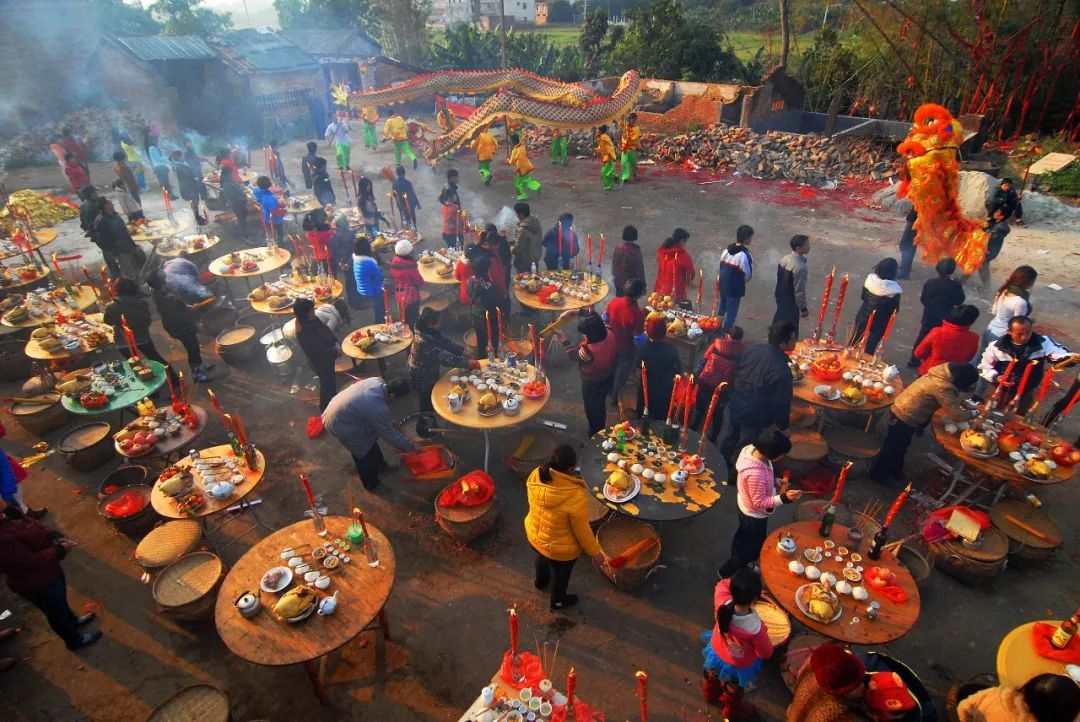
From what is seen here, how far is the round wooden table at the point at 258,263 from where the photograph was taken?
11.4m

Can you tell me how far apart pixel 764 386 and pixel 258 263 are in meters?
10.7

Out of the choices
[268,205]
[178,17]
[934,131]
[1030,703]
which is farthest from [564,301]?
[178,17]

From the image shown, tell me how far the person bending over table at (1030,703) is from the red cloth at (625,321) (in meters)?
5.27

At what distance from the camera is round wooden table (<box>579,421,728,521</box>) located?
5.74 m

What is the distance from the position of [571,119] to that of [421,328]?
12.3 m

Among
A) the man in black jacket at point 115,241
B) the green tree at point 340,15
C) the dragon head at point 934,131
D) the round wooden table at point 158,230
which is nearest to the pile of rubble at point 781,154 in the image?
the dragon head at point 934,131

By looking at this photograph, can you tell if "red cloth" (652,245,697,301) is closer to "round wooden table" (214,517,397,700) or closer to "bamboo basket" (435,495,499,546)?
"bamboo basket" (435,495,499,546)

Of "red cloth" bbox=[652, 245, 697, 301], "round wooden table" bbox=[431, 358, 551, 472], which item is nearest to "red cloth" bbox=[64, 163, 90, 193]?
"round wooden table" bbox=[431, 358, 551, 472]

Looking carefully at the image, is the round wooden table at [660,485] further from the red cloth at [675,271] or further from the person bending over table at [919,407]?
the red cloth at [675,271]

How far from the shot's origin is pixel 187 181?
1623 centimetres

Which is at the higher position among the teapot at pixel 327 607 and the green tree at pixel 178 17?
the green tree at pixel 178 17

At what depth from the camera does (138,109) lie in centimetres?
2583

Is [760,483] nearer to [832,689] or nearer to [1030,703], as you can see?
[832,689]

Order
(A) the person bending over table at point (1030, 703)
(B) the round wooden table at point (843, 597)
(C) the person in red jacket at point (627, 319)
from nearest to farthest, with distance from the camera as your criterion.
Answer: (A) the person bending over table at point (1030, 703)
(B) the round wooden table at point (843, 597)
(C) the person in red jacket at point (627, 319)
